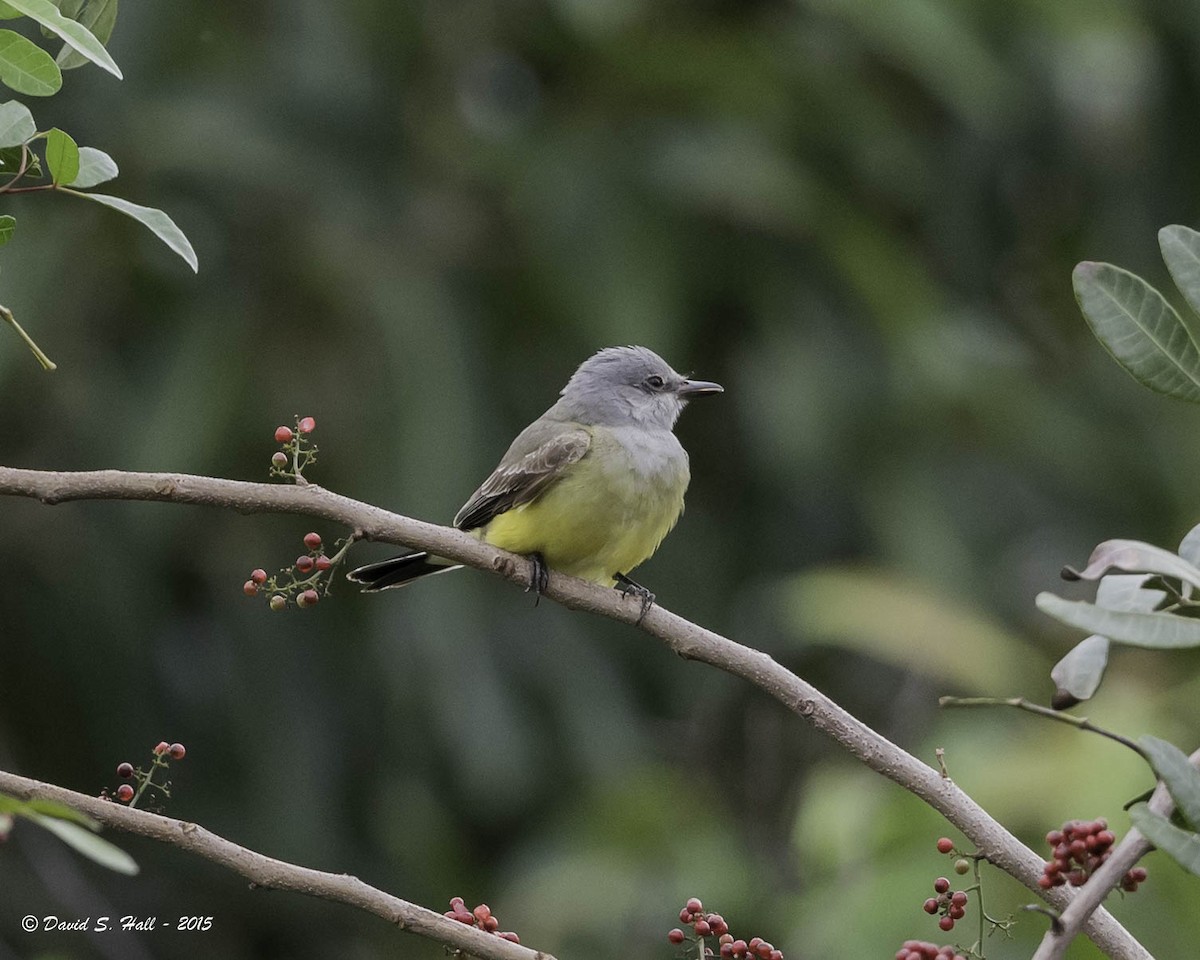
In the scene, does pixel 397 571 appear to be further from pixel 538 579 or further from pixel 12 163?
pixel 12 163

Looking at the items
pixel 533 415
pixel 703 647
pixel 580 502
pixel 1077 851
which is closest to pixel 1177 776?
pixel 1077 851

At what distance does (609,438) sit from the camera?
16.2 ft

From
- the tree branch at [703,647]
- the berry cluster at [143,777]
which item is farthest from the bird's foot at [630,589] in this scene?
the berry cluster at [143,777]

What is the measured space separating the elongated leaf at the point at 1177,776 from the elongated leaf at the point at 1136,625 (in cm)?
11

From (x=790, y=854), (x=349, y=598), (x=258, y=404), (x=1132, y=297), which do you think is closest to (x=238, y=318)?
(x=258, y=404)

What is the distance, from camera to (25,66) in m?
2.35

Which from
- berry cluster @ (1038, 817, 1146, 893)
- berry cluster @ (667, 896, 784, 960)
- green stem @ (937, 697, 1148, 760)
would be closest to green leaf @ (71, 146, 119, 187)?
berry cluster @ (667, 896, 784, 960)

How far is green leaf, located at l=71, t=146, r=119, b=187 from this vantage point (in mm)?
2547

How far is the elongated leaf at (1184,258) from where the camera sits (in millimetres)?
2277

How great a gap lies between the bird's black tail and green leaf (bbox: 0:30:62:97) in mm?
2478

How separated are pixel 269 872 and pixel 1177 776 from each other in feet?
3.80

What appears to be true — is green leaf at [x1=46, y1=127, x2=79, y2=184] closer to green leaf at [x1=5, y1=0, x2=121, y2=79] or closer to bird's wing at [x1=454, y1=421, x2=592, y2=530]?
green leaf at [x1=5, y1=0, x2=121, y2=79]

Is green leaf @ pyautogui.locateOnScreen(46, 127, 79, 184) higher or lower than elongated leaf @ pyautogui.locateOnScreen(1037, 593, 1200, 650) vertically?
higher

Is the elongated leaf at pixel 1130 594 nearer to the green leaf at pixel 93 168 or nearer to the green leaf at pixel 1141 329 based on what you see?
the green leaf at pixel 1141 329
